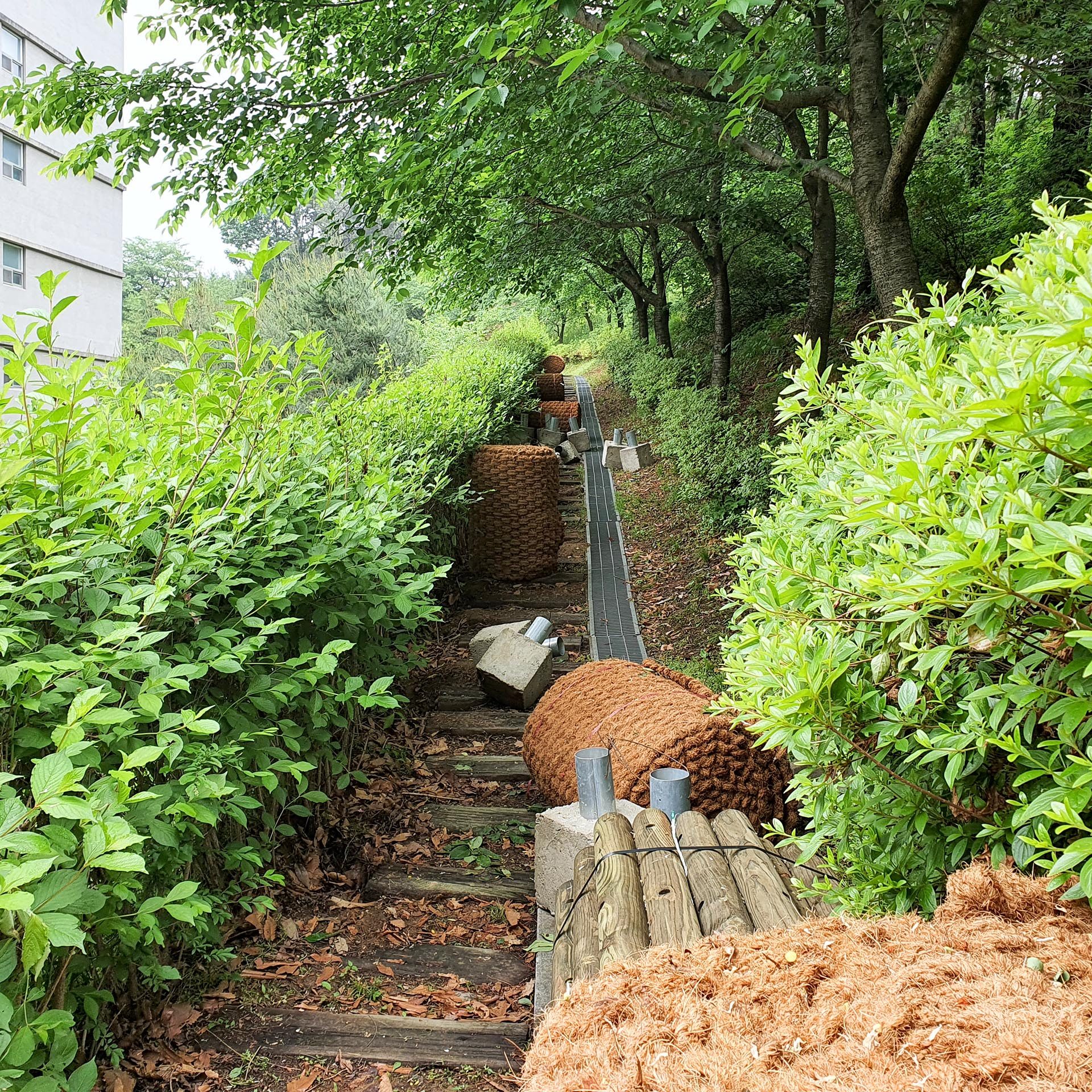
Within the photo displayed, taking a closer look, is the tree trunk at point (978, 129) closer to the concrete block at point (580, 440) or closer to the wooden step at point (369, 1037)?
the concrete block at point (580, 440)

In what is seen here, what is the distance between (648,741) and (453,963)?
117 cm

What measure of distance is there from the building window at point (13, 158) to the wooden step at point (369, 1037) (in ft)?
95.7

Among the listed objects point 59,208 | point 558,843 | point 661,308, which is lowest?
point 558,843

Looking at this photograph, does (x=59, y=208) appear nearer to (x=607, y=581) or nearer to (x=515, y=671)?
(x=607, y=581)

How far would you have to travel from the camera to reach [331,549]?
335 centimetres

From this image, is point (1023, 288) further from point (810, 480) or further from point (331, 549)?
point (331, 549)

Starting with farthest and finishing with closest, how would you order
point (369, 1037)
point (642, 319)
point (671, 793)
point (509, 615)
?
point (642, 319) → point (509, 615) → point (671, 793) → point (369, 1037)

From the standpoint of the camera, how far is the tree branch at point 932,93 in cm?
477

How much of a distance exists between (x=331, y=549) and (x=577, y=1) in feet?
9.60

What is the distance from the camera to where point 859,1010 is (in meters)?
1.07

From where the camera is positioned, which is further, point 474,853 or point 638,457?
Result: point 638,457

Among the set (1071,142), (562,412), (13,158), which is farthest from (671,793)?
(13,158)

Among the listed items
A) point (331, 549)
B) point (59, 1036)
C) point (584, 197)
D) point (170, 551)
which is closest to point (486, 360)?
point (584, 197)

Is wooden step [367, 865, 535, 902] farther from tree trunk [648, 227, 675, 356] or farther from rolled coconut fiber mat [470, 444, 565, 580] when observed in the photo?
tree trunk [648, 227, 675, 356]
